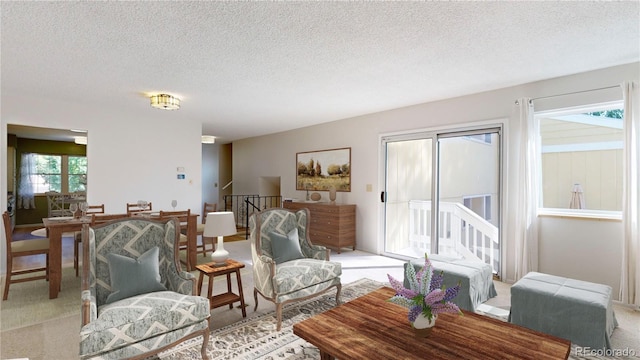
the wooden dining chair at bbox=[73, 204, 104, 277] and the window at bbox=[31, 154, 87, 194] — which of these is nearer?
the wooden dining chair at bbox=[73, 204, 104, 277]

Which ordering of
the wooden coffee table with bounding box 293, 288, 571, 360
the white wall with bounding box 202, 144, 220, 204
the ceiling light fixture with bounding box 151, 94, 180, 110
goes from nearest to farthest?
the wooden coffee table with bounding box 293, 288, 571, 360 < the ceiling light fixture with bounding box 151, 94, 180, 110 < the white wall with bounding box 202, 144, 220, 204

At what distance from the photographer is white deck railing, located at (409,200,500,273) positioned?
173 inches

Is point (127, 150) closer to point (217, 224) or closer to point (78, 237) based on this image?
point (78, 237)

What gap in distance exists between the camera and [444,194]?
4789 millimetres

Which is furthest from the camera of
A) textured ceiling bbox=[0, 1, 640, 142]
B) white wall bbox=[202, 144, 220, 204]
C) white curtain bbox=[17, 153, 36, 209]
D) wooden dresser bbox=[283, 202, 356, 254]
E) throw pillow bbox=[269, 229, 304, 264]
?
white wall bbox=[202, 144, 220, 204]

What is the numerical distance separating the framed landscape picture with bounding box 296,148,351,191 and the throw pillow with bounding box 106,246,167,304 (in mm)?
4111

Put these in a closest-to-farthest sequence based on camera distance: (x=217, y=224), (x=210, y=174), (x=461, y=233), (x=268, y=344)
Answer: (x=268, y=344) < (x=217, y=224) < (x=461, y=233) < (x=210, y=174)

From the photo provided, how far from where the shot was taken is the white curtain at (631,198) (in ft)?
10.2

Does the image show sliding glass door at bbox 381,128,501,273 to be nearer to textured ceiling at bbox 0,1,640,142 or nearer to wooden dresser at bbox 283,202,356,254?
wooden dresser at bbox 283,202,356,254

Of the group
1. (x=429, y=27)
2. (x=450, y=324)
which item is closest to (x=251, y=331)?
(x=450, y=324)

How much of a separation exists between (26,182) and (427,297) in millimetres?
10416

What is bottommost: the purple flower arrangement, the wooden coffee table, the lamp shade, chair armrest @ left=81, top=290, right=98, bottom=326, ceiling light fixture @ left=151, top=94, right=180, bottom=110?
the wooden coffee table

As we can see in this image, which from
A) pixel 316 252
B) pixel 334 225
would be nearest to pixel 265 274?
pixel 316 252

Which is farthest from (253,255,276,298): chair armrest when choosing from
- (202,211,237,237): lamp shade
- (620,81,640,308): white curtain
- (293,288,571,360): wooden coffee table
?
(620,81,640,308): white curtain
